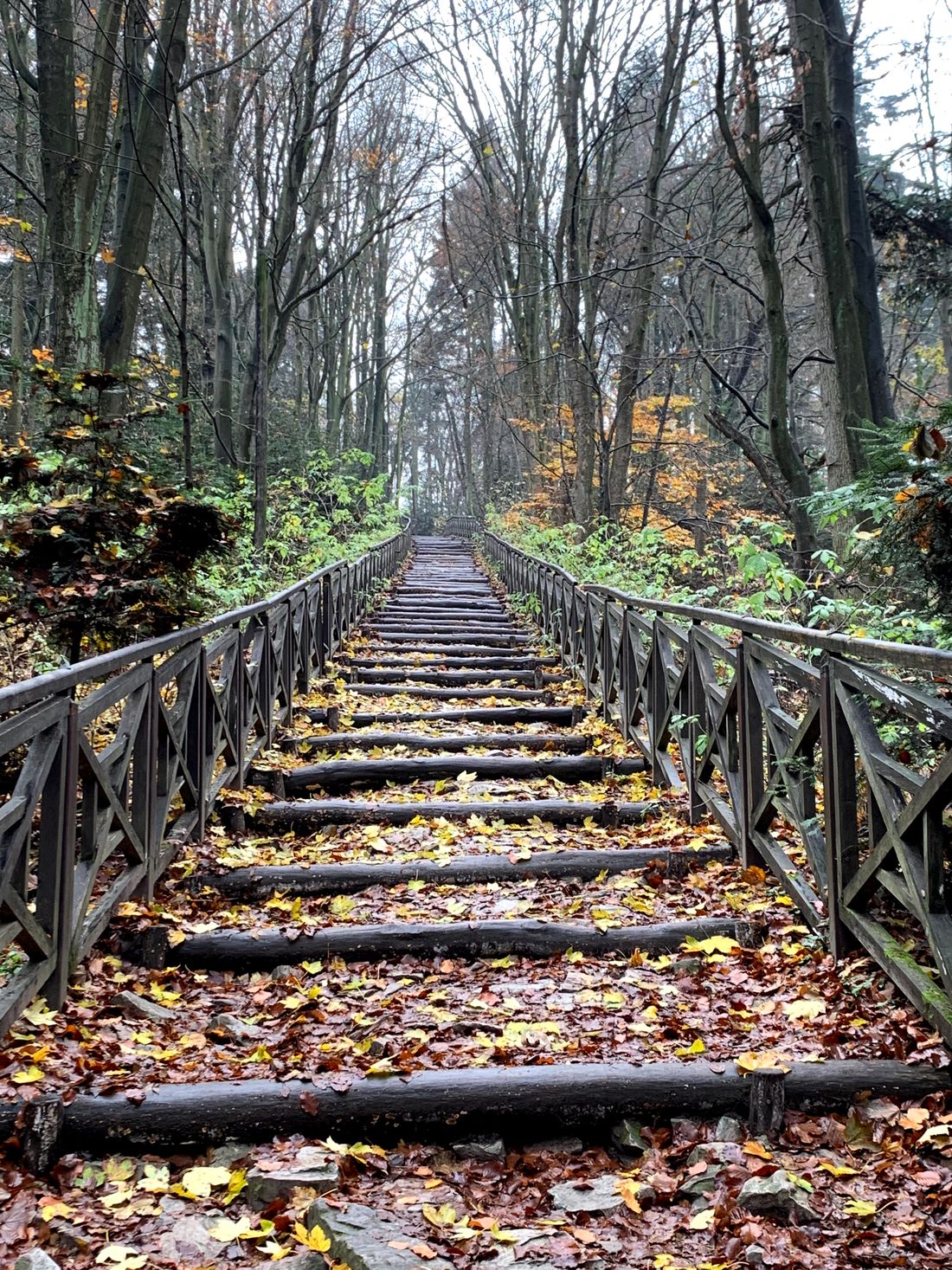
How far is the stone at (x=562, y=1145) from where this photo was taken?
8.48 feet

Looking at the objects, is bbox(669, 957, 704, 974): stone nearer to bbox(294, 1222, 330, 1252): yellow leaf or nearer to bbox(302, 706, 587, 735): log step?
bbox(294, 1222, 330, 1252): yellow leaf

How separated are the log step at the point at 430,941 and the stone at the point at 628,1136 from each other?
1092 millimetres

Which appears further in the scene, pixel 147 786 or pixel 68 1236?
pixel 147 786

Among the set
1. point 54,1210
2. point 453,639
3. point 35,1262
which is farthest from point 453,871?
point 453,639

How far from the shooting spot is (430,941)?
3676 millimetres

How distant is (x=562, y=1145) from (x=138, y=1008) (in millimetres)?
1515

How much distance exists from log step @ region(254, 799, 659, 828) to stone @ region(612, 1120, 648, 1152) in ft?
8.96

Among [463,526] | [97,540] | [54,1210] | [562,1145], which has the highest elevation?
[463,526]

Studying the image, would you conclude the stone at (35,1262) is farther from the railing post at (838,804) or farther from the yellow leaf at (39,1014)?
the railing post at (838,804)

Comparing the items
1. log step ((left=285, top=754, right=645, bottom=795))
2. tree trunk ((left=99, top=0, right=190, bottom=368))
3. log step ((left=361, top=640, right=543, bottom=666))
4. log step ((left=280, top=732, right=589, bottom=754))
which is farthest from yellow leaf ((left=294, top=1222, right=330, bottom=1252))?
log step ((left=361, top=640, right=543, bottom=666))

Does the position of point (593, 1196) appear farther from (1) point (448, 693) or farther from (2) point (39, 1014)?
(1) point (448, 693)

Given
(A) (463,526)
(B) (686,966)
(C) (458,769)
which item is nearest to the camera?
(B) (686,966)

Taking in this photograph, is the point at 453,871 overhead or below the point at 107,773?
below

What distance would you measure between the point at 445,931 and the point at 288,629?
4108mm
